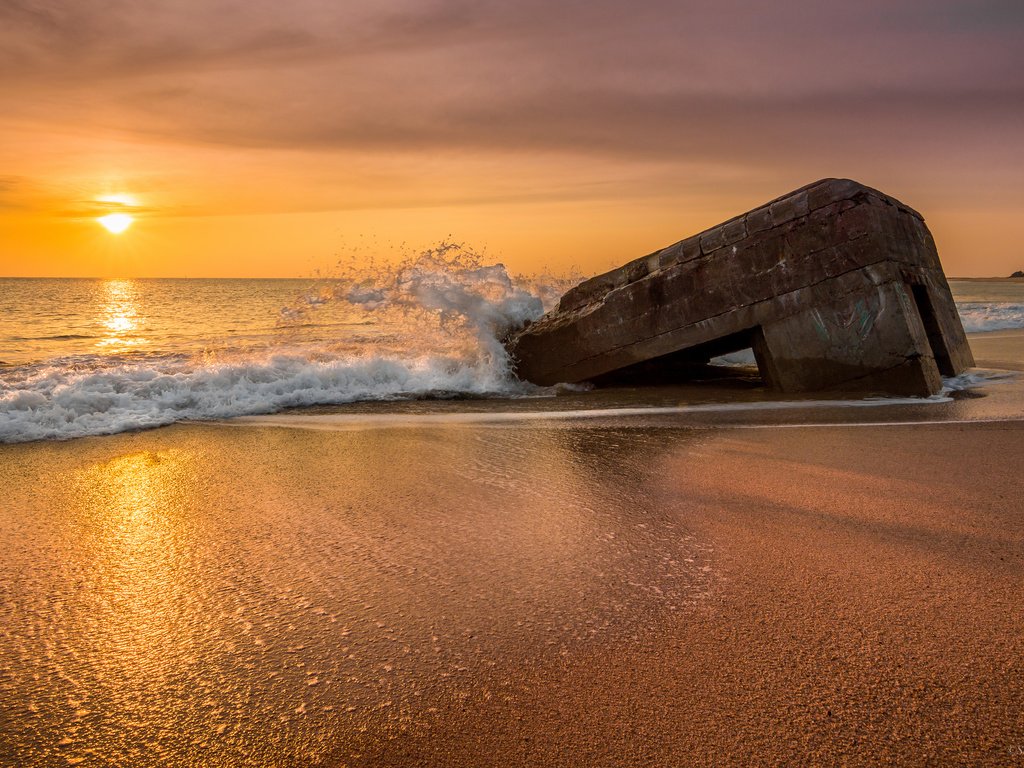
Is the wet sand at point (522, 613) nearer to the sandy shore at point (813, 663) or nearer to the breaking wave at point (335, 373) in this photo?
the sandy shore at point (813, 663)

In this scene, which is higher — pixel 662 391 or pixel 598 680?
pixel 662 391

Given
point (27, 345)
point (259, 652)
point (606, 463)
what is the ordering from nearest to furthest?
point (259, 652) → point (606, 463) → point (27, 345)

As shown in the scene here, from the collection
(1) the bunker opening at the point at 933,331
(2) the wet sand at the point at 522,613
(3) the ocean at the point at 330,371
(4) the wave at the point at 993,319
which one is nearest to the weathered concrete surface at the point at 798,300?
(1) the bunker opening at the point at 933,331

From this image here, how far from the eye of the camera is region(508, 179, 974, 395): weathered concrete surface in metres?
7.18

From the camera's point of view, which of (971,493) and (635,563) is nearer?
(635,563)

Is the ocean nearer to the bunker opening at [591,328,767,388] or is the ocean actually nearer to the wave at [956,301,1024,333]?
the bunker opening at [591,328,767,388]

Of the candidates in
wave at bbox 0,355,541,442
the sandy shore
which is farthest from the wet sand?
wave at bbox 0,355,541,442

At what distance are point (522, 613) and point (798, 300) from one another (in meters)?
5.85

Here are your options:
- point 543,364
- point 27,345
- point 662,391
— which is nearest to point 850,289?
point 662,391

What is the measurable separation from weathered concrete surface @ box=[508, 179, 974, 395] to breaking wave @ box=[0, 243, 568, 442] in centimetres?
139

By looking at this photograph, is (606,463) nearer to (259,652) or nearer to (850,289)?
(259,652)

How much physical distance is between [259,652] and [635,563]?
1.47 meters

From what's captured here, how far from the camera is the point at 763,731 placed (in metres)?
1.90

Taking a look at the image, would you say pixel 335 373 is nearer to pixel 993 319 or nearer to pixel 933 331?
pixel 933 331
